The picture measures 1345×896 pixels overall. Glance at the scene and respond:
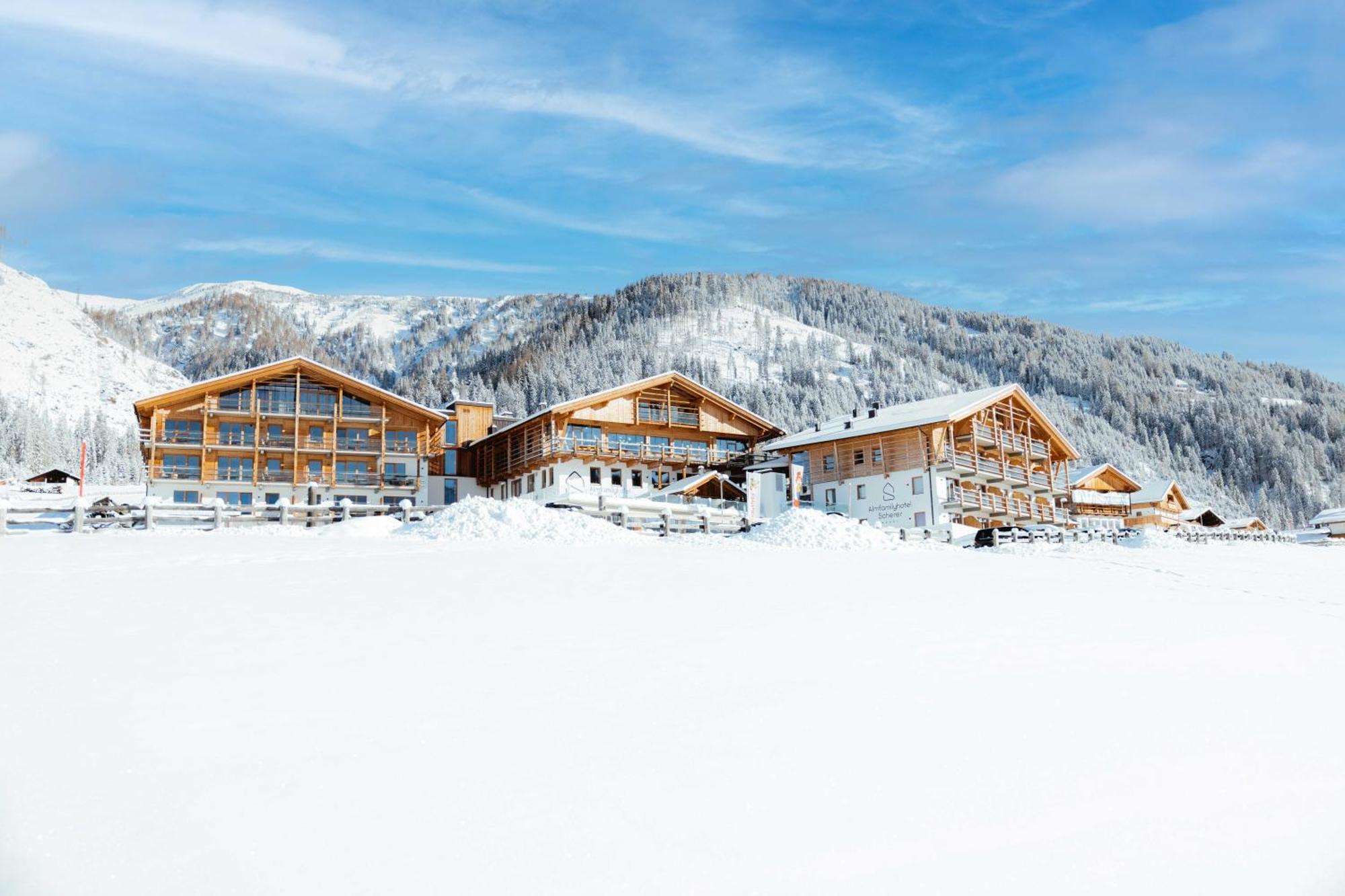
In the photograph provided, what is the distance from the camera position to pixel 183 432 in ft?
175

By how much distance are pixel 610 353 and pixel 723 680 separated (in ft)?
581

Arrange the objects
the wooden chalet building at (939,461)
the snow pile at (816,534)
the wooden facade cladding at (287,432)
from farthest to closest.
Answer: the wooden facade cladding at (287,432)
the wooden chalet building at (939,461)
the snow pile at (816,534)

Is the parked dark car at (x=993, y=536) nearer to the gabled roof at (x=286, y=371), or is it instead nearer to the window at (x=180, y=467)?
the gabled roof at (x=286, y=371)

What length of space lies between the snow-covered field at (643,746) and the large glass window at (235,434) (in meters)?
40.3

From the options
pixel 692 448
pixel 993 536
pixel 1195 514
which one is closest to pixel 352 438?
pixel 692 448

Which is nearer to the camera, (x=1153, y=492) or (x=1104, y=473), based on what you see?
(x=1104, y=473)

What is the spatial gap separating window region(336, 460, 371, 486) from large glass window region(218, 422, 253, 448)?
184 inches

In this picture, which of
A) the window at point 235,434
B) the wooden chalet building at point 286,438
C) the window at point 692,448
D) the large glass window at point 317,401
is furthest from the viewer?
the window at point 692,448

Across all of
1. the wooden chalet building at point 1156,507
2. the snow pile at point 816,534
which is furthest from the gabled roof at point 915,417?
the wooden chalet building at point 1156,507

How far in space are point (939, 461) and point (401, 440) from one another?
2888 centimetres

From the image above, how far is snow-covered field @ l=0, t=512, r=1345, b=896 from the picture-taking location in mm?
7195

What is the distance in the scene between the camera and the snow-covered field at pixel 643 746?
720 centimetres

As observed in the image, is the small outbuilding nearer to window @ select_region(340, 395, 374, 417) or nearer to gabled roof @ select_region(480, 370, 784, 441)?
window @ select_region(340, 395, 374, 417)

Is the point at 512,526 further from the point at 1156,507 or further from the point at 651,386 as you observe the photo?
the point at 1156,507
